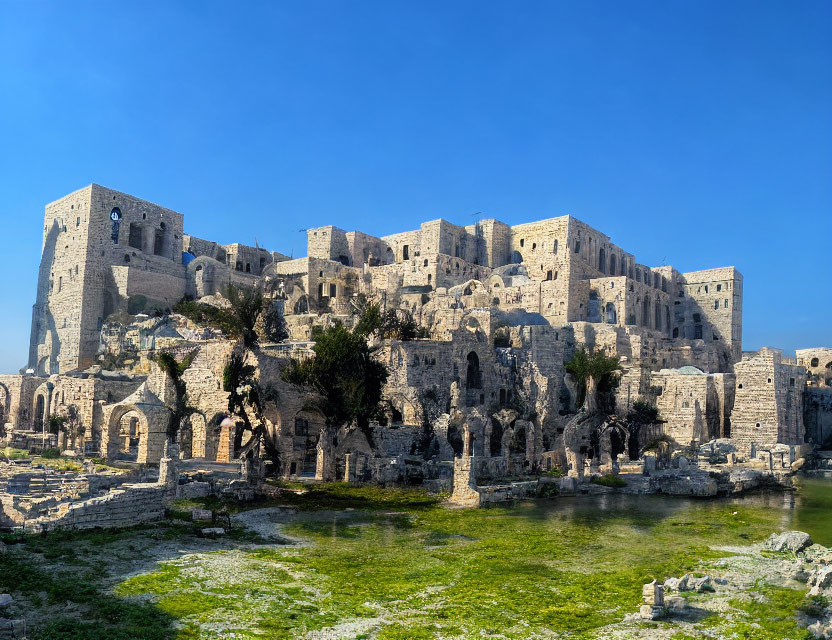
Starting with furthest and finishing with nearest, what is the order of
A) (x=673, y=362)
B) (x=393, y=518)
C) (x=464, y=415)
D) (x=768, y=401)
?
1. (x=673, y=362)
2. (x=768, y=401)
3. (x=464, y=415)
4. (x=393, y=518)

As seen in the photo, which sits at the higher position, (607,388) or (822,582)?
(607,388)

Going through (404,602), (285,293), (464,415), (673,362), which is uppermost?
(285,293)

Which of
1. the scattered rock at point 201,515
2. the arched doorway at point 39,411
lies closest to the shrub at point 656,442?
the scattered rock at point 201,515

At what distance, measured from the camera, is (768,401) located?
144 feet

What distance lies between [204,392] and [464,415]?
40.6ft

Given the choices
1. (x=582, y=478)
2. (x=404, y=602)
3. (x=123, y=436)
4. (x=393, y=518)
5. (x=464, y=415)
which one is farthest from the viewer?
(x=464, y=415)

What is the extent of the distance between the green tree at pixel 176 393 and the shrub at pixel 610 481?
17.5 m

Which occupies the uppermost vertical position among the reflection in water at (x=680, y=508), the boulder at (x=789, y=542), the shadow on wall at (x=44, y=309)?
the shadow on wall at (x=44, y=309)

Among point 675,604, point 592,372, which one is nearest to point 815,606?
point 675,604

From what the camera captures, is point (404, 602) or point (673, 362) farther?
point (673, 362)

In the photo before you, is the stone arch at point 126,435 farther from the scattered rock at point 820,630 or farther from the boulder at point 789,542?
the scattered rock at point 820,630

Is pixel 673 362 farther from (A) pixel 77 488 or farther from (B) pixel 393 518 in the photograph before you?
(A) pixel 77 488

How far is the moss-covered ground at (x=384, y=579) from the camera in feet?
39.0

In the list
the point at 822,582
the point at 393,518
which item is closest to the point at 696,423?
the point at 393,518
